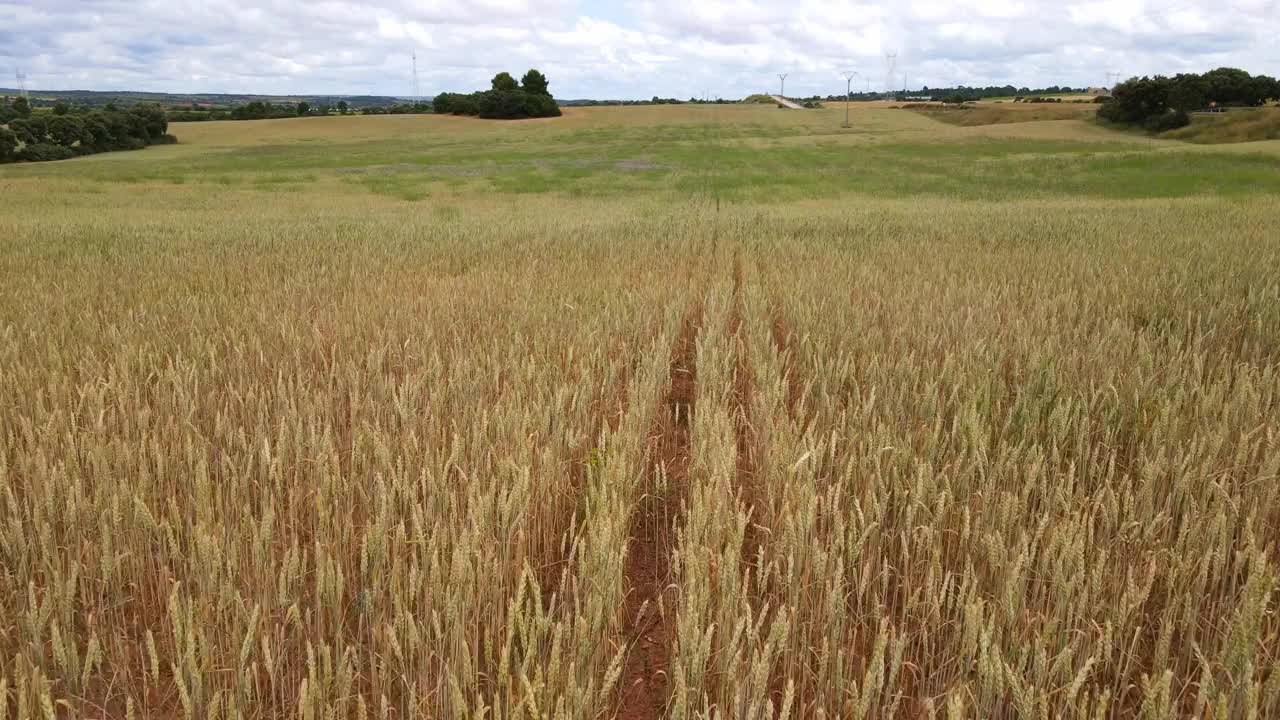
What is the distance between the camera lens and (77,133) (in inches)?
1965

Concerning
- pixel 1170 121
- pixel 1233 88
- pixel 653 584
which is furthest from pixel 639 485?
pixel 1233 88

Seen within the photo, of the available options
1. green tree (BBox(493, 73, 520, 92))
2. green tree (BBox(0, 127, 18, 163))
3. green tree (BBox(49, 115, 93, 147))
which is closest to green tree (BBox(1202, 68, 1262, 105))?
green tree (BBox(493, 73, 520, 92))

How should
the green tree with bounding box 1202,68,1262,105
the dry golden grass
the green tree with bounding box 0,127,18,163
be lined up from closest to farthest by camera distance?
the green tree with bounding box 0,127,18,163 < the green tree with bounding box 1202,68,1262,105 < the dry golden grass

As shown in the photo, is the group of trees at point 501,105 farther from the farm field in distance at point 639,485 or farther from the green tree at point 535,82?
the farm field in distance at point 639,485

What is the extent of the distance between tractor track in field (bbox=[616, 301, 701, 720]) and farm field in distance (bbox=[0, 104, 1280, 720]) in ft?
0.06

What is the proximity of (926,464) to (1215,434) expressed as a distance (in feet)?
3.59

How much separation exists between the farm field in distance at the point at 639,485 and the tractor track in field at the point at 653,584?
2 cm

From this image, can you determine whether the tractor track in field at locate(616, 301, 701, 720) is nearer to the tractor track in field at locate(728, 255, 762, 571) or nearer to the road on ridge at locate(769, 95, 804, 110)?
the tractor track in field at locate(728, 255, 762, 571)

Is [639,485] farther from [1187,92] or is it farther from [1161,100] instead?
[1187,92]

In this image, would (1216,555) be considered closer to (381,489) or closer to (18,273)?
(381,489)

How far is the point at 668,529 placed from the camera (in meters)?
2.57

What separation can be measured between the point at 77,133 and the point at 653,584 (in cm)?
6288

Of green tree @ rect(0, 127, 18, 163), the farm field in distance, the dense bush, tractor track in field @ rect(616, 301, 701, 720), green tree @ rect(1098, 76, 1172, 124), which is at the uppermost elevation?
green tree @ rect(1098, 76, 1172, 124)

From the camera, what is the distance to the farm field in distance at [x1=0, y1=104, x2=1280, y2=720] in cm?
156
